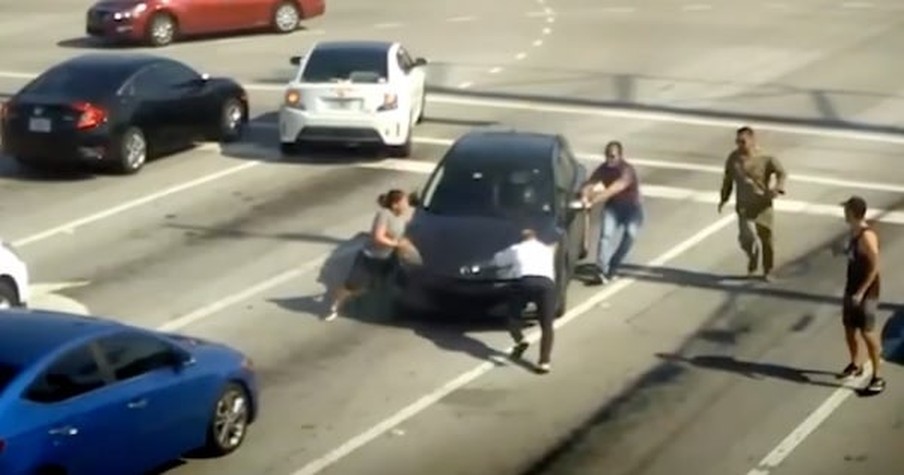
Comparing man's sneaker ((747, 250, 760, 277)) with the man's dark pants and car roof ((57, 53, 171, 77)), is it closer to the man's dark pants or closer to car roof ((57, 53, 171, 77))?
the man's dark pants

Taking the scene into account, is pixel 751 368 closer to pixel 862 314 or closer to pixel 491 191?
pixel 862 314

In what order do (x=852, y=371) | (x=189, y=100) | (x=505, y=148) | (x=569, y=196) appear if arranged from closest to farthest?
(x=852, y=371)
(x=569, y=196)
(x=505, y=148)
(x=189, y=100)

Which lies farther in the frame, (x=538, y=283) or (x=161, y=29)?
(x=161, y=29)

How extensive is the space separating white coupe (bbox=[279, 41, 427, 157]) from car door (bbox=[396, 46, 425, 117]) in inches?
11.5

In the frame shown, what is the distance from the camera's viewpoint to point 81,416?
1372 cm

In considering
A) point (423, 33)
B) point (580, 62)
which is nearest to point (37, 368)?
point (580, 62)

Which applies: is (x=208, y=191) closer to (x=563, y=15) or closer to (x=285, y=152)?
(x=285, y=152)

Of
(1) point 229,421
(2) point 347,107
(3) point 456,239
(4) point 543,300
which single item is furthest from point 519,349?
(2) point 347,107

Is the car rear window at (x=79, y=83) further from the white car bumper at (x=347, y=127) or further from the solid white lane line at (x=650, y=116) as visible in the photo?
the solid white lane line at (x=650, y=116)

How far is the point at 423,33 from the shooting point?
39.6 metres

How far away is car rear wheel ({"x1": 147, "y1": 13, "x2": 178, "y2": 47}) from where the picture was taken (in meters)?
38.3

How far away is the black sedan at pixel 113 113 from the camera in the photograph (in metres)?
25.9

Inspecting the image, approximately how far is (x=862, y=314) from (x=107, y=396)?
6.42 meters

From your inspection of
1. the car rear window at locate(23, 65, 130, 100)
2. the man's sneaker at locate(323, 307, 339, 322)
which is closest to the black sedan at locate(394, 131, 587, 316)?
the man's sneaker at locate(323, 307, 339, 322)
